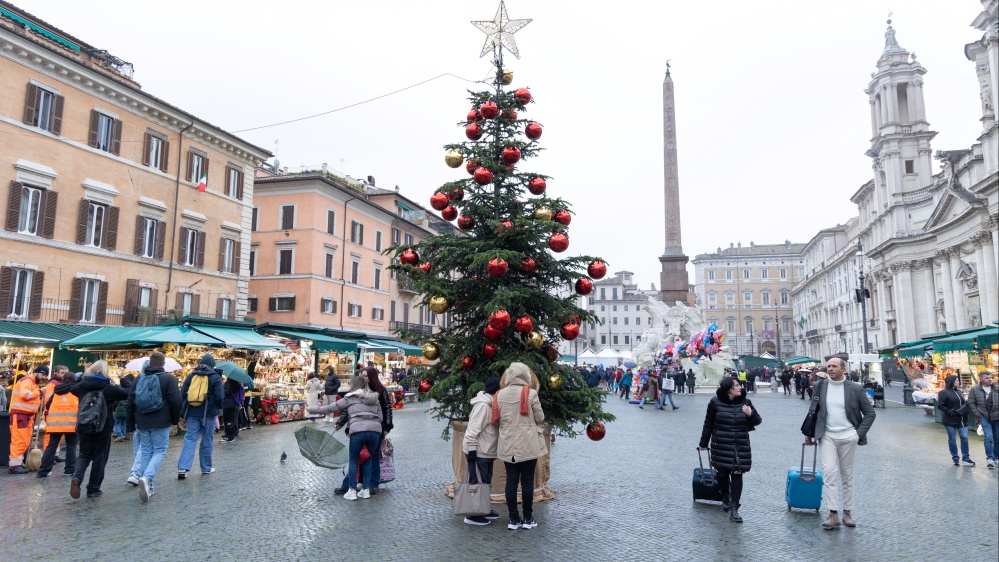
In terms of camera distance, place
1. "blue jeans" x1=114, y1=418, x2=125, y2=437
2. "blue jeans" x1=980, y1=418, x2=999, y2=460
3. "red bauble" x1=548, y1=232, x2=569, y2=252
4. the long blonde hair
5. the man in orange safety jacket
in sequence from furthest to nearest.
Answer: "blue jeans" x1=114, y1=418, x2=125, y2=437
"blue jeans" x1=980, y1=418, x2=999, y2=460
the man in orange safety jacket
the long blonde hair
"red bauble" x1=548, y1=232, x2=569, y2=252

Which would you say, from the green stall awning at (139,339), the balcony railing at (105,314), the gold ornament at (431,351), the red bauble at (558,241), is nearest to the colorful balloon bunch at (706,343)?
the green stall awning at (139,339)

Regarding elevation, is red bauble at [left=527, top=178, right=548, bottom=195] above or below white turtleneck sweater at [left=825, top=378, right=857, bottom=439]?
above

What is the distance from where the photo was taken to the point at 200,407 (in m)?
8.66

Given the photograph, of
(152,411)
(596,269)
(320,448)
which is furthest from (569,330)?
(152,411)

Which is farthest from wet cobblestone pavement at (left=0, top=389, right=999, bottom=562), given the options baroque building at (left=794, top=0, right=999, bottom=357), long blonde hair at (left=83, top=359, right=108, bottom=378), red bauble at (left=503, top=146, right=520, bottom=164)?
baroque building at (left=794, top=0, right=999, bottom=357)

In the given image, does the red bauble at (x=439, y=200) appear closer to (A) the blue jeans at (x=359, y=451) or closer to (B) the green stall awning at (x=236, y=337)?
(A) the blue jeans at (x=359, y=451)

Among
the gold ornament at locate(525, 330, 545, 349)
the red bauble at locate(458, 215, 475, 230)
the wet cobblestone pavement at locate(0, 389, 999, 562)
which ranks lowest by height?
the wet cobblestone pavement at locate(0, 389, 999, 562)

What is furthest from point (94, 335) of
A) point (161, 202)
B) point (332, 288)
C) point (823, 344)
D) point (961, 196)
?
point (823, 344)

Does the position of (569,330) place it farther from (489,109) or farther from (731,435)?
(489,109)

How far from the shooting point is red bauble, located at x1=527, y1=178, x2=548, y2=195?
777cm

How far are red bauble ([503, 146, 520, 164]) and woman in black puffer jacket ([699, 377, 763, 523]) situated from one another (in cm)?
340

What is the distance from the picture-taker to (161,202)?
22.4 metres

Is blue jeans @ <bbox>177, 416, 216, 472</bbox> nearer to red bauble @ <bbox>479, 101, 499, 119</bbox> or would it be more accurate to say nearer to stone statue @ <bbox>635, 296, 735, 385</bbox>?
red bauble @ <bbox>479, 101, 499, 119</bbox>

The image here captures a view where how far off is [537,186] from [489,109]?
3.55 ft
